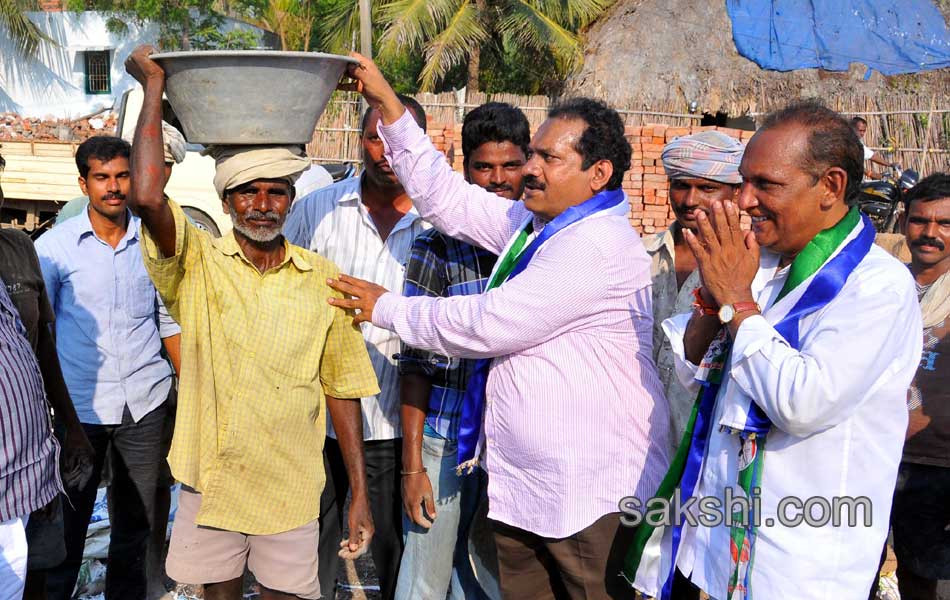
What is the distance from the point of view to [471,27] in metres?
18.9

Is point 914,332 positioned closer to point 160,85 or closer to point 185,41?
point 160,85

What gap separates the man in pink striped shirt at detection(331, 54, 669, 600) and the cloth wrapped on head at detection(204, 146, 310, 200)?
42cm

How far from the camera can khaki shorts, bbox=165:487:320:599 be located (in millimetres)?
2672

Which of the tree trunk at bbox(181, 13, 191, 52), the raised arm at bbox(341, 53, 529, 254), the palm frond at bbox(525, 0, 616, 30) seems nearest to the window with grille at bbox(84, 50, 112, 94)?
the tree trunk at bbox(181, 13, 191, 52)

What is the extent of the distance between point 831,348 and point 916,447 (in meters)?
1.94

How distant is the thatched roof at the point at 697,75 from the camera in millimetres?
15922

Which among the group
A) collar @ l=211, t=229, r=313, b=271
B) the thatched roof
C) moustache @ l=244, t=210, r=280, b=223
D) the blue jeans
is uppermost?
the thatched roof

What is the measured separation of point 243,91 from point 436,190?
847 millimetres

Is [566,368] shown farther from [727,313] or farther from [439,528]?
[439,528]

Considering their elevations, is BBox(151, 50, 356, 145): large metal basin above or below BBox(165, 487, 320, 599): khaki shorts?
above

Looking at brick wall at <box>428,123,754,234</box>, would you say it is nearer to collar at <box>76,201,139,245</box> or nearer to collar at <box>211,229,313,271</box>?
collar at <box>76,201,139,245</box>

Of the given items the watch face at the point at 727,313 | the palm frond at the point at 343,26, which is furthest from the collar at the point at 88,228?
Result: the palm frond at the point at 343,26

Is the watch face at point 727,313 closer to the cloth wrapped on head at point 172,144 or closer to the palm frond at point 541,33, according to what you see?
the cloth wrapped on head at point 172,144

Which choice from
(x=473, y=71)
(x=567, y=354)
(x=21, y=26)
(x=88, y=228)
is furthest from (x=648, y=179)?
(x=21, y=26)
